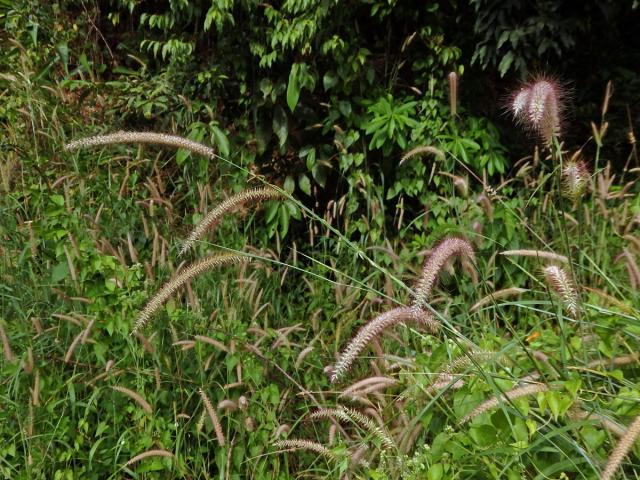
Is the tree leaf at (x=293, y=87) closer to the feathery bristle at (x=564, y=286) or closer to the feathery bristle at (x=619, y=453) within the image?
the feathery bristle at (x=564, y=286)

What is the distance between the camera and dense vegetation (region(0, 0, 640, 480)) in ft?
6.79

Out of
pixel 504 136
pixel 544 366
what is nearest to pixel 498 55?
pixel 504 136

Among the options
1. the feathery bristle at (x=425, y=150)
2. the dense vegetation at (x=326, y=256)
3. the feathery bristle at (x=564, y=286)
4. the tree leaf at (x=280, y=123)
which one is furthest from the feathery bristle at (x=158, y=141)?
the tree leaf at (x=280, y=123)

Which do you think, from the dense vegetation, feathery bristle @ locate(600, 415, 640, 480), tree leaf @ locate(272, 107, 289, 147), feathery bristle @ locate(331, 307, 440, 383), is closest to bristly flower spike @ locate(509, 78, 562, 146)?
the dense vegetation

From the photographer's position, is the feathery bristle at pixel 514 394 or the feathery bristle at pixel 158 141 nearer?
the feathery bristle at pixel 514 394

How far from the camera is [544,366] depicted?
2.21 metres

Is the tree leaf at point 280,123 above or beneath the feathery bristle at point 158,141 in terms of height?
beneath

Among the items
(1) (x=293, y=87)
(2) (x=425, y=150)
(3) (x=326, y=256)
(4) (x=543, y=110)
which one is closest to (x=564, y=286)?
(4) (x=543, y=110)

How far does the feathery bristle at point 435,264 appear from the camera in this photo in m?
1.83

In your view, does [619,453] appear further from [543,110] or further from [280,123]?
[280,123]

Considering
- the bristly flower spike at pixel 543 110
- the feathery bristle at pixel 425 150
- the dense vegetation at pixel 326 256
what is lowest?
the dense vegetation at pixel 326 256

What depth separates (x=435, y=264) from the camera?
1.91 metres

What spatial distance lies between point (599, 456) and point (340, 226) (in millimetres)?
2903

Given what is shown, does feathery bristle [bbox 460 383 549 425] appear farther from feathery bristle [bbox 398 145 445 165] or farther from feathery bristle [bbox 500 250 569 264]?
feathery bristle [bbox 398 145 445 165]
